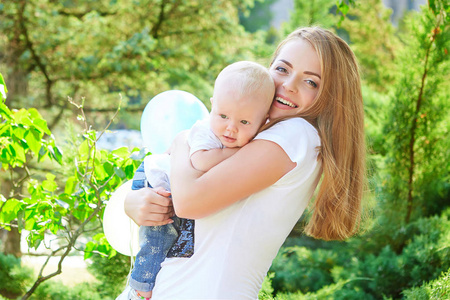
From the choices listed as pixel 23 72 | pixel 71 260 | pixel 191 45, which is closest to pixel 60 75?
pixel 23 72

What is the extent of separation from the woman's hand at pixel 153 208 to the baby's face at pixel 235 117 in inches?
9.8

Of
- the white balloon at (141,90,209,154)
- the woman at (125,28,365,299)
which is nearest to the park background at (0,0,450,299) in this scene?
the white balloon at (141,90,209,154)

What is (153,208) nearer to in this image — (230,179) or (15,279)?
(230,179)

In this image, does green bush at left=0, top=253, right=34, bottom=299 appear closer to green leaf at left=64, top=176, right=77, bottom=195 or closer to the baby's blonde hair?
green leaf at left=64, top=176, right=77, bottom=195

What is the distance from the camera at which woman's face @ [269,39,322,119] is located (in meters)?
1.53

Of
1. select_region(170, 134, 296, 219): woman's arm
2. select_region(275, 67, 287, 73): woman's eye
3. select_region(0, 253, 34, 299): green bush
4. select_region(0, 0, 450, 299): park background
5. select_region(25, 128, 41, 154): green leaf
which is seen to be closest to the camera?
select_region(170, 134, 296, 219): woman's arm

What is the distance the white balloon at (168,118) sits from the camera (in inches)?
73.6

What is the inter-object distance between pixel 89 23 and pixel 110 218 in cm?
480

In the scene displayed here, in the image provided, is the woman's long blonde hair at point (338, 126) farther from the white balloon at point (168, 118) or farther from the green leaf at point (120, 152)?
A: the green leaf at point (120, 152)

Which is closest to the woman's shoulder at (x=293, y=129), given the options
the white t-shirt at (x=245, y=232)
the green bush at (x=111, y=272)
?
the white t-shirt at (x=245, y=232)

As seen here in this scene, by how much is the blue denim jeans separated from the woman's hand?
3cm

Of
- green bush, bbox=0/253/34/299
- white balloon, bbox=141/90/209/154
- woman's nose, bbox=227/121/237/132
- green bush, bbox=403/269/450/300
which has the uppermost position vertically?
woman's nose, bbox=227/121/237/132

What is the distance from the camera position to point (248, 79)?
4.63 feet

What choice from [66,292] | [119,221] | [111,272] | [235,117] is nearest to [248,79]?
[235,117]
